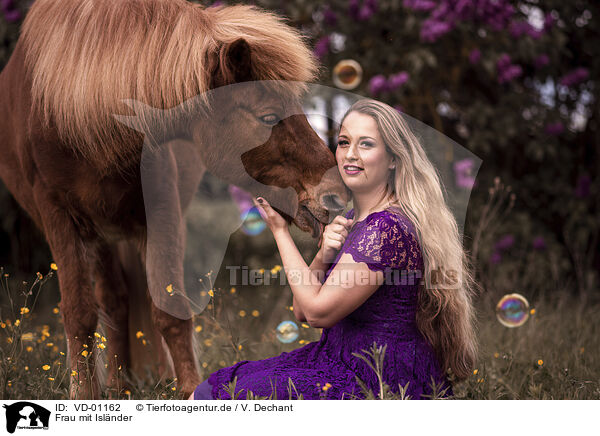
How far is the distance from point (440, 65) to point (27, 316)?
383 centimetres

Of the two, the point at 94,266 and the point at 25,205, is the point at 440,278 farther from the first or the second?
the point at 25,205

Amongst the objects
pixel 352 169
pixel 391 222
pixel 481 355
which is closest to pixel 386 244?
pixel 391 222

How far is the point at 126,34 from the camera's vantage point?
2.27 meters

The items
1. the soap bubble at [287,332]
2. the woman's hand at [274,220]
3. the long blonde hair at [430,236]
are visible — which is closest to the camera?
the long blonde hair at [430,236]

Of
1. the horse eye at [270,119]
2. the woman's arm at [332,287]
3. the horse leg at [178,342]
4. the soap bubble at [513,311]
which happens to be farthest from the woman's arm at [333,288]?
the soap bubble at [513,311]

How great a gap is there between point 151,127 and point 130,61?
268 mm

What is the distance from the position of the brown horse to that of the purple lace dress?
314 mm

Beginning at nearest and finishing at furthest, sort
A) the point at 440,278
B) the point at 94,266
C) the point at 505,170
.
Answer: the point at 440,278 → the point at 94,266 → the point at 505,170

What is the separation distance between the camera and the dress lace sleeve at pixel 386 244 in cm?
188

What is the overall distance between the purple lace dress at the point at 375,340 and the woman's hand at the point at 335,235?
0.09 feet

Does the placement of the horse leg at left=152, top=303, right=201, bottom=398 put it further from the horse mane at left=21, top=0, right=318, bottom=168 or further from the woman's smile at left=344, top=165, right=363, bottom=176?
the woman's smile at left=344, top=165, right=363, bottom=176

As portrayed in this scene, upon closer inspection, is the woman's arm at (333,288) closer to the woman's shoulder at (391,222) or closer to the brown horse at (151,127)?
the woman's shoulder at (391,222)

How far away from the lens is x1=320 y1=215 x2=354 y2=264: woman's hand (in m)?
2.00

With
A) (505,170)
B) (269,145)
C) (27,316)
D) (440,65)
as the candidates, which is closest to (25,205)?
(27,316)
